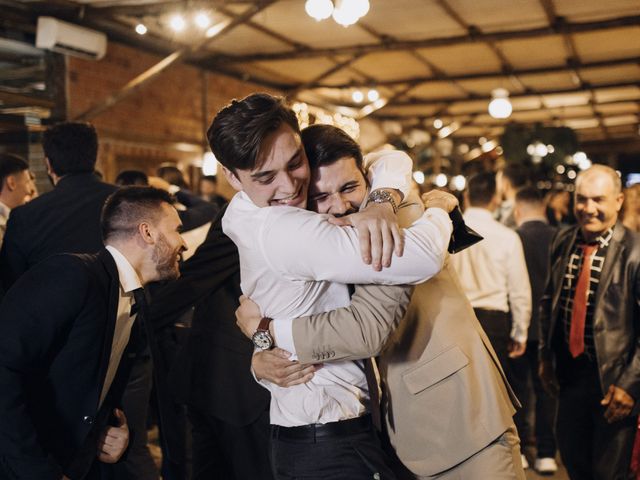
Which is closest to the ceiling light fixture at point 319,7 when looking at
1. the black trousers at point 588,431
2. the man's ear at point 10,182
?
the man's ear at point 10,182

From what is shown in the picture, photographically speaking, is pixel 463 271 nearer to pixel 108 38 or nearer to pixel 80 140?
pixel 80 140

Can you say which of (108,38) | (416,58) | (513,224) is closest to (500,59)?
(416,58)

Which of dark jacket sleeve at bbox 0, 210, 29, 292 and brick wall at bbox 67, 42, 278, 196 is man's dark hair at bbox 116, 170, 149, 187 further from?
brick wall at bbox 67, 42, 278, 196

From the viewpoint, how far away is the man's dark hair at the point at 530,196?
5.39 meters

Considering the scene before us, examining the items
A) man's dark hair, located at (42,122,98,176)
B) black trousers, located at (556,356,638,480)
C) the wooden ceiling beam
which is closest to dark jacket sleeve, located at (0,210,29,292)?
man's dark hair, located at (42,122,98,176)

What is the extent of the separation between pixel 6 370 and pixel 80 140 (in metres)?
1.98

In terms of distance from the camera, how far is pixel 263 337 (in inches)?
72.2

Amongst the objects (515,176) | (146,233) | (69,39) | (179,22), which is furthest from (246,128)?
(69,39)

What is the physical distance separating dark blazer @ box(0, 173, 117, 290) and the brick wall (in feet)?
13.8

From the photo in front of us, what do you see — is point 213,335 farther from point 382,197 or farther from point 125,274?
point 382,197

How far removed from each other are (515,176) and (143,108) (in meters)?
4.84

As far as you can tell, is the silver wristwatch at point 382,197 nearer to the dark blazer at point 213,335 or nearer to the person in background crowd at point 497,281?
the dark blazer at point 213,335

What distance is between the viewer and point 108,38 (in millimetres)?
8023

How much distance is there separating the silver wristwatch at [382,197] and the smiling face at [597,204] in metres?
2.03
